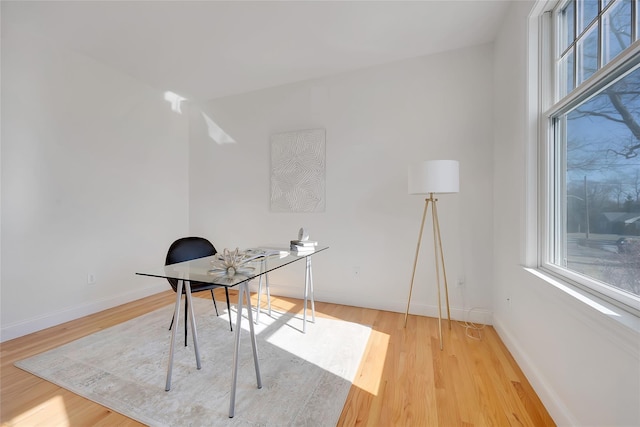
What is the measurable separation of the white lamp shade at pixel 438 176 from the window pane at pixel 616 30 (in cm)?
109

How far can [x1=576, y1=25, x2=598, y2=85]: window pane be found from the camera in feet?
4.50

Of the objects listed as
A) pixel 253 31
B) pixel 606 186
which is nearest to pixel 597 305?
pixel 606 186

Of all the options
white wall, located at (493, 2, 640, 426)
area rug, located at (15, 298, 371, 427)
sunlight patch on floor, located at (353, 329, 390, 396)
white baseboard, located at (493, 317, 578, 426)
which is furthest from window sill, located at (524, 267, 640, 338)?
area rug, located at (15, 298, 371, 427)

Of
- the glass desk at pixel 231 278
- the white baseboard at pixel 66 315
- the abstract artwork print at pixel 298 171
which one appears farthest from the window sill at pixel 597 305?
the white baseboard at pixel 66 315

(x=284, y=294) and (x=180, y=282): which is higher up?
(x=180, y=282)

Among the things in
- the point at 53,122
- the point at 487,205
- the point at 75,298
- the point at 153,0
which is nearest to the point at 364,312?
the point at 487,205

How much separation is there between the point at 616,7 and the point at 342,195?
2439 millimetres

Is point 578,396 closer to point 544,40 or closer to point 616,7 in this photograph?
point 616,7

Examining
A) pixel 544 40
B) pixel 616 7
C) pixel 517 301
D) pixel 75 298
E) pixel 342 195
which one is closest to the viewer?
pixel 616 7

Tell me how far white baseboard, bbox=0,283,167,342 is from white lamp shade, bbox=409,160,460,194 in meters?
3.65

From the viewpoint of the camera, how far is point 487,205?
2713 millimetres

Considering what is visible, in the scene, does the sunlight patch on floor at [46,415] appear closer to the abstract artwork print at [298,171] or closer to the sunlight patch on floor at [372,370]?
the sunlight patch on floor at [372,370]

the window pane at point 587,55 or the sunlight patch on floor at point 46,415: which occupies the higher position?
the window pane at point 587,55

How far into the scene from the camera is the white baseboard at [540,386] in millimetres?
1370
